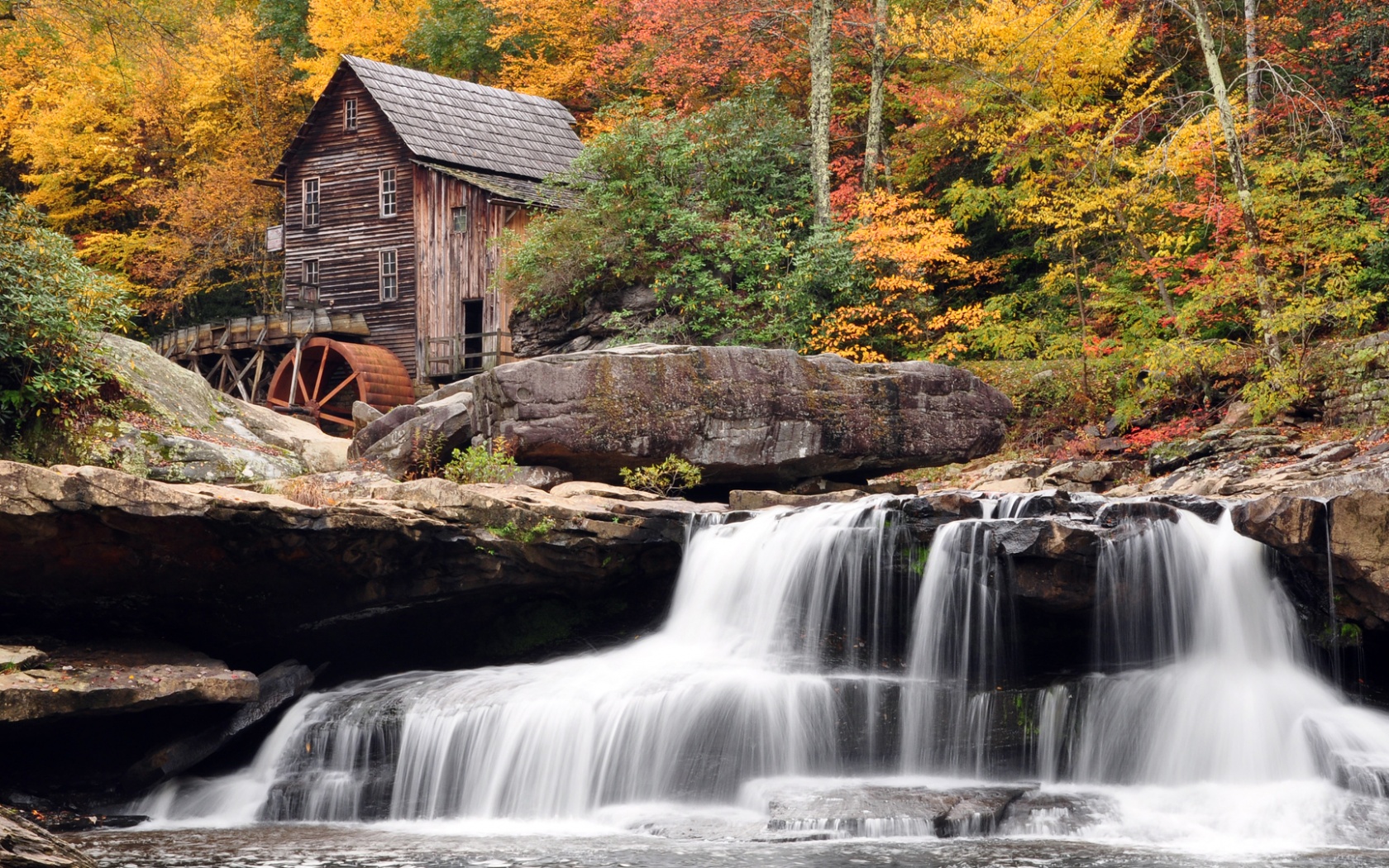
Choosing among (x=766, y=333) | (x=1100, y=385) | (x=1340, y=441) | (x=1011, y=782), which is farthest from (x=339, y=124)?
(x=1011, y=782)

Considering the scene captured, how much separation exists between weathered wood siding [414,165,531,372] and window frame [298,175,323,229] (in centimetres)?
326

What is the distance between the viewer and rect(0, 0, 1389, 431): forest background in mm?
17578

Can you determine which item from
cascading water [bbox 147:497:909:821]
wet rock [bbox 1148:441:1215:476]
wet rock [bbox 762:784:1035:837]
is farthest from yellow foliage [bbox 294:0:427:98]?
wet rock [bbox 762:784:1035:837]

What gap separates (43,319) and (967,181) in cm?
1574

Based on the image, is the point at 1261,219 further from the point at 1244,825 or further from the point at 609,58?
the point at 609,58

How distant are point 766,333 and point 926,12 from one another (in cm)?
850

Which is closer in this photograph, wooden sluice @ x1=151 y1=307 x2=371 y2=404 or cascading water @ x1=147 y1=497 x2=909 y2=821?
cascading water @ x1=147 y1=497 x2=909 y2=821

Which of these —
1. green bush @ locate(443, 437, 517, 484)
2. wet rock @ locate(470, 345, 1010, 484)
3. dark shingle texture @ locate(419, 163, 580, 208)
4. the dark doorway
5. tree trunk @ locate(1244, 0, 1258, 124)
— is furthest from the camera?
the dark doorway

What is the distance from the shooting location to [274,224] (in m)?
33.7

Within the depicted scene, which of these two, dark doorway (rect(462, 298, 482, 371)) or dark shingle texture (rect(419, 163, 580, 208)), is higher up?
dark shingle texture (rect(419, 163, 580, 208))

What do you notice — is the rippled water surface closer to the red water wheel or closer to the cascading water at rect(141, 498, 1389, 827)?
A: the cascading water at rect(141, 498, 1389, 827)

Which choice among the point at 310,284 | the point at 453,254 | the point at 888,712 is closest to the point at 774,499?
the point at 888,712

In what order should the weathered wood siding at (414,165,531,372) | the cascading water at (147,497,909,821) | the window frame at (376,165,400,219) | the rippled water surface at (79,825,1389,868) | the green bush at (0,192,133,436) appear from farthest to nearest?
the window frame at (376,165,400,219) < the weathered wood siding at (414,165,531,372) < the green bush at (0,192,133,436) < the cascading water at (147,497,909,821) < the rippled water surface at (79,825,1389,868)

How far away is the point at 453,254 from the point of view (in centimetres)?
2819
